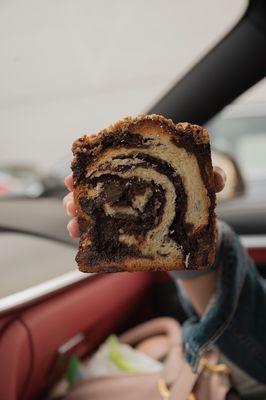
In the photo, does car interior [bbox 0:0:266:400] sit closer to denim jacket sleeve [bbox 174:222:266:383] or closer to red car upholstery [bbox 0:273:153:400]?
red car upholstery [bbox 0:273:153:400]

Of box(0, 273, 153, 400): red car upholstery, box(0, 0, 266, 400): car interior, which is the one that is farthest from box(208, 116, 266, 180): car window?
box(0, 273, 153, 400): red car upholstery

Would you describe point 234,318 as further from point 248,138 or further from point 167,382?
point 248,138

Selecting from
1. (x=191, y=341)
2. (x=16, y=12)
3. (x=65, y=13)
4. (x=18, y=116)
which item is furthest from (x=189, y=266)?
(x=18, y=116)

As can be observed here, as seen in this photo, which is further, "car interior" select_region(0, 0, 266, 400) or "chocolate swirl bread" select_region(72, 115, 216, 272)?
"car interior" select_region(0, 0, 266, 400)

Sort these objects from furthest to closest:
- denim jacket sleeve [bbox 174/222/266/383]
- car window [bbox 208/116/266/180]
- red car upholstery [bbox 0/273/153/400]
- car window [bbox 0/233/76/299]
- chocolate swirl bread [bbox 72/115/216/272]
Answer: car window [bbox 208/116/266/180] < car window [bbox 0/233/76/299] < red car upholstery [bbox 0/273/153/400] < denim jacket sleeve [bbox 174/222/266/383] < chocolate swirl bread [bbox 72/115/216/272]

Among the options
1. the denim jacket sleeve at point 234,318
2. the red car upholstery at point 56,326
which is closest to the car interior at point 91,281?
the red car upholstery at point 56,326

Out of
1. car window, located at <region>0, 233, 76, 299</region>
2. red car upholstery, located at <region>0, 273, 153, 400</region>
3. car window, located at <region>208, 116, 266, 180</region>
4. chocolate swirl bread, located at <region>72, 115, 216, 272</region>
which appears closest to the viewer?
chocolate swirl bread, located at <region>72, 115, 216, 272</region>
